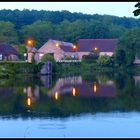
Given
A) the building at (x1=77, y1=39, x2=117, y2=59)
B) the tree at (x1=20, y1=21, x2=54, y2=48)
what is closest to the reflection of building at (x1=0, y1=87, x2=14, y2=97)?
the building at (x1=77, y1=39, x2=117, y2=59)

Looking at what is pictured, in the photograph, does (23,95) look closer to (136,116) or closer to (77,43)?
(136,116)

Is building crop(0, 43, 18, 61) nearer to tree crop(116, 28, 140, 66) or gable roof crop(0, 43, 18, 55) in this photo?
gable roof crop(0, 43, 18, 55)

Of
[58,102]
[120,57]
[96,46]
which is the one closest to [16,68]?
[58,102]

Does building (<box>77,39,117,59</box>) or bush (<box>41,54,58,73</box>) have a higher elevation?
building (<box>77,39,117,59</box>)

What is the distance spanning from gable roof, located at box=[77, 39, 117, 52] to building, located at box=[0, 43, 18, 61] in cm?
1655

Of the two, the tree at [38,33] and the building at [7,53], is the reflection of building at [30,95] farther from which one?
the tree at [38,33]

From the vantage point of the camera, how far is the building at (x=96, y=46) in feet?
217

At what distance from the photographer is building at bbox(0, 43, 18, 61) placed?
49.4 metres

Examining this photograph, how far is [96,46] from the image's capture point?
67.1 metres

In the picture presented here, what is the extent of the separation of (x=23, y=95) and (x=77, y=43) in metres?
45.8

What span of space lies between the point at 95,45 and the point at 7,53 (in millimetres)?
20620

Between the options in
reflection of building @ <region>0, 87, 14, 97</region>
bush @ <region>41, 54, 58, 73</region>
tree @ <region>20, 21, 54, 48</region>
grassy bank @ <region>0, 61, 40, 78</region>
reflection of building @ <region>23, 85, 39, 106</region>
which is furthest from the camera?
tree @ <region>20, 21, 54, 48</region>

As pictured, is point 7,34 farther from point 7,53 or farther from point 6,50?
point 7,53

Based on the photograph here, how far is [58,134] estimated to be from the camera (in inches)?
465
